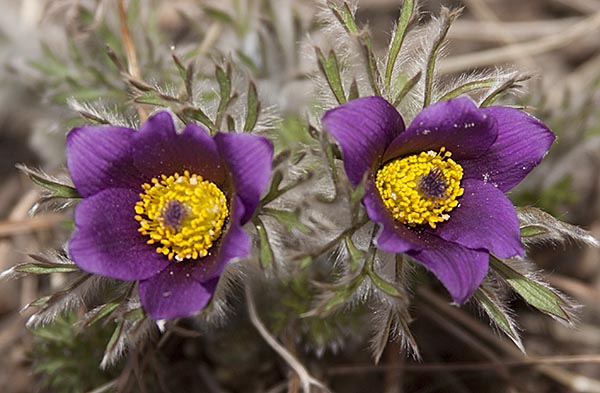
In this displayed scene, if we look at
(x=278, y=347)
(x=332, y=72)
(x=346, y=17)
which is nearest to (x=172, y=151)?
(x=332, y=72)

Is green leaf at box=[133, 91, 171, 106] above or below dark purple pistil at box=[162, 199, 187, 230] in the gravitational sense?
above

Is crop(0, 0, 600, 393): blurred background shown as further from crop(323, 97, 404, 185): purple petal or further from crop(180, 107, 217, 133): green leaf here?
crop(323, 97, 404, 185): purple petal

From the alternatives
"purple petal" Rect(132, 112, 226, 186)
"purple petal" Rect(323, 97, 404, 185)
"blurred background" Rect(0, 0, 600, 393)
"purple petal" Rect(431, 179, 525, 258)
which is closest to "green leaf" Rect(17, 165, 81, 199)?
"purple petal" Rect(132, 112, 226, 186)

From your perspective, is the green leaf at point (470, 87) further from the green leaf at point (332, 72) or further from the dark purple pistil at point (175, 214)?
the dark purple pistil at point (175, 214)

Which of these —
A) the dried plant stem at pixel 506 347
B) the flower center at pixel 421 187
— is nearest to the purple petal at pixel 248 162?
the flower center at pixel 421 187

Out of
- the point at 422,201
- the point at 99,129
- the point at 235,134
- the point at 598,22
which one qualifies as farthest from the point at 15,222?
the point at 598,22

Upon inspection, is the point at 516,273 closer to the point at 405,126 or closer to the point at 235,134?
the point at 405,126
